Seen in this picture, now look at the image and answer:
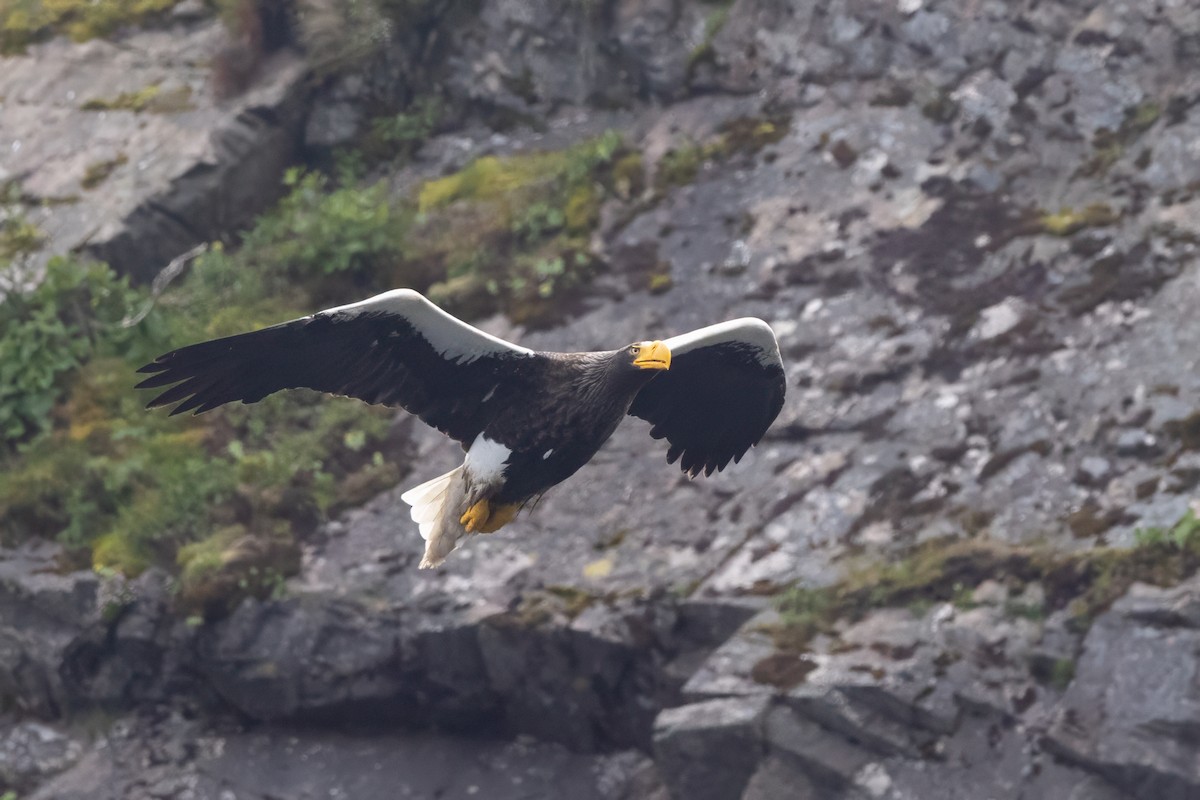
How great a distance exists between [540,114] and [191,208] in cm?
298

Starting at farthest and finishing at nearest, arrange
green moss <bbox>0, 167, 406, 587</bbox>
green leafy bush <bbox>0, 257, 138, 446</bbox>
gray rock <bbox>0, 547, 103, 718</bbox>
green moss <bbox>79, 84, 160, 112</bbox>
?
green moss <bbox>79, 84, 160, 112</bbox>, green leafy bush <bbox>0, 257, 138, 446</bbox>, green moss <bbox>0, 167, 406, 587</bbox>, gray rock <bbox>0, 547, 103, 718</bbox>

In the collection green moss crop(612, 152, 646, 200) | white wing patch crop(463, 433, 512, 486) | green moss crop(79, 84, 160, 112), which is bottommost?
green moss crop(612, 152, 646, 200)

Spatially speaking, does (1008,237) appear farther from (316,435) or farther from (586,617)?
(316,435)

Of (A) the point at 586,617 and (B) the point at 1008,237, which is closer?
(A) the point at 586,617

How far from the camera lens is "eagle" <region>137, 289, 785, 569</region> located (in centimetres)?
684

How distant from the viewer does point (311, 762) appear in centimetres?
962

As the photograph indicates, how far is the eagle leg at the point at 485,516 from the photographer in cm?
729

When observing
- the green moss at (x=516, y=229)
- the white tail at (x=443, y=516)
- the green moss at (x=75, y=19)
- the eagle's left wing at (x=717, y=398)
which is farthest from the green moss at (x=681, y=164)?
the green moss at (x=75, y=19)

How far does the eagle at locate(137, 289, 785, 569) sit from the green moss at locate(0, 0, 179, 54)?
8.33 m

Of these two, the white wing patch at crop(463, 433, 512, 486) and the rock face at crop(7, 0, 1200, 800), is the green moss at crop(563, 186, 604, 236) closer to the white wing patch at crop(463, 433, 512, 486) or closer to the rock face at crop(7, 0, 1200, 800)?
the rock face at crop(7, 0, 1200, 800)

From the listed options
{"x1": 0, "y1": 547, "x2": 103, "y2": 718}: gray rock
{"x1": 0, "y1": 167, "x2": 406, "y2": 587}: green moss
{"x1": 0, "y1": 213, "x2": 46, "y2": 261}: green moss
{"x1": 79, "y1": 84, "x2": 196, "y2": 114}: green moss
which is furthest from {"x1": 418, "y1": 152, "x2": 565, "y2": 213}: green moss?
{"x1": 0, "y1": 547, "x2": 103, "y2": 718}: gray rock

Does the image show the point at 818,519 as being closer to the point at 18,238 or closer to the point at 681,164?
the point at 681,164

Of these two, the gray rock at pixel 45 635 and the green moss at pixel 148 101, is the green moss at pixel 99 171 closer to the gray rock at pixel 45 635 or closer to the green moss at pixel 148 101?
A: the green moss at pixel 148 101

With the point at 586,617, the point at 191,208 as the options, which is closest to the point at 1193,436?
the point at 586,617
